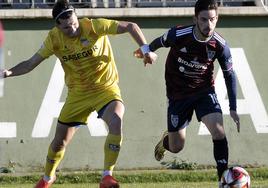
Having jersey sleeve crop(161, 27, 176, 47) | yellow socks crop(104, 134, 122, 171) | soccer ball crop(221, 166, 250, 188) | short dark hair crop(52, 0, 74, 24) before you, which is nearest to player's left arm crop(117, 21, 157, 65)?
jersey sleeve crop(161, 27, 176, 47)

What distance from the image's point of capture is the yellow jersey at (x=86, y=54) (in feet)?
34.6

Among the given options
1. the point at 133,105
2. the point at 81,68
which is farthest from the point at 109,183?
the point at 133,105

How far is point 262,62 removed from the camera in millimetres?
14281

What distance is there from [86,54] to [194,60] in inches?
51.2

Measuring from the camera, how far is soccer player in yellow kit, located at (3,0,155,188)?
10367mm

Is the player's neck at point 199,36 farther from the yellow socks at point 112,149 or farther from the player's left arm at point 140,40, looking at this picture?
the yellow socks at point 112,149

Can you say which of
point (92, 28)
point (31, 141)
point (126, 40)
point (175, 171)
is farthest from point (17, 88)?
point (92, 28)

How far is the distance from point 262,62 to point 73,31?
4814mm

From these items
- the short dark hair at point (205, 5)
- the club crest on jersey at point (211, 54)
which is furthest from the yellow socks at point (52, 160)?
the short dark hair at point (205, 5)

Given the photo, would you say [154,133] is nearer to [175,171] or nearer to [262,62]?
[175,171]

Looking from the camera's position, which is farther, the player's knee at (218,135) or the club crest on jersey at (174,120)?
the club crest on jersey at (174,120)

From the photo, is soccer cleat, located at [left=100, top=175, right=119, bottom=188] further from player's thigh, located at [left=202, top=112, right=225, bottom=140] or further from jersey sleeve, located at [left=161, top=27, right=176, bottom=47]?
jersey sleeve, located at [left=161, top=27, right=176, bottom=47]

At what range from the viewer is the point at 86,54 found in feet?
34.7

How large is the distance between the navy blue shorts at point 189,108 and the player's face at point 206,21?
Result: 0.83 metres
